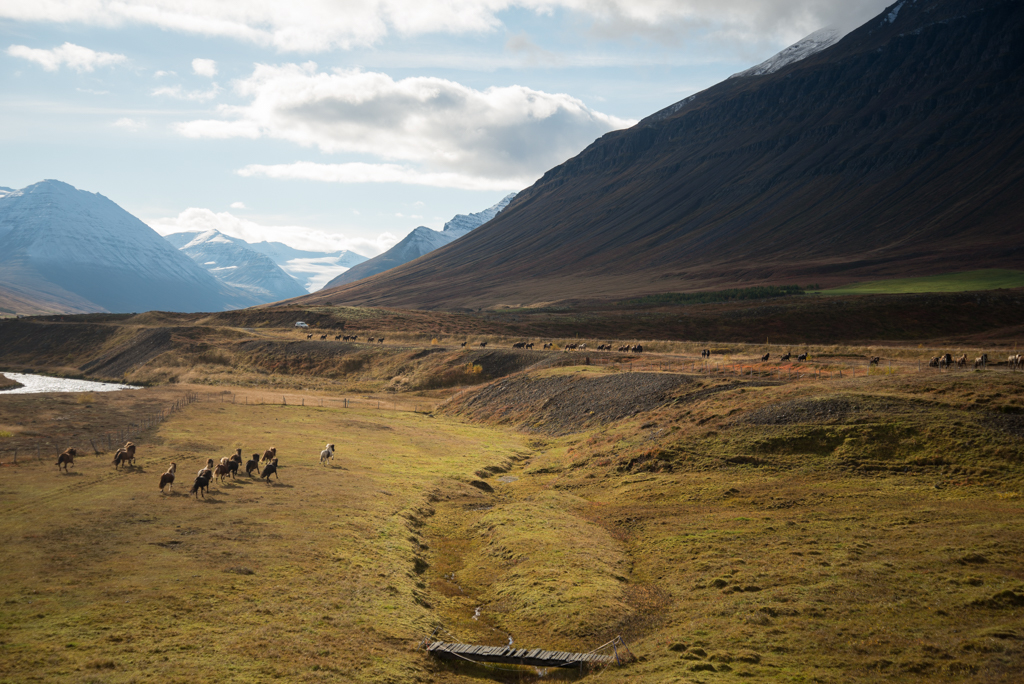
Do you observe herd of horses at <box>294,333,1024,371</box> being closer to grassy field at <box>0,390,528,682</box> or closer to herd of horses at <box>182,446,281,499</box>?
grassy field at <box>0,390,528,682</box>

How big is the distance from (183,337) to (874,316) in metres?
127

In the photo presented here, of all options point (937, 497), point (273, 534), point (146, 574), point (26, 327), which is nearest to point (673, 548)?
point (937, 497)

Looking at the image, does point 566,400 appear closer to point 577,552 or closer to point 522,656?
point 577,552

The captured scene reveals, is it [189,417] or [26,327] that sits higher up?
[26,327]

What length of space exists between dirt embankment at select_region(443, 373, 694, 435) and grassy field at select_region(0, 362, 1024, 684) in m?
7.18

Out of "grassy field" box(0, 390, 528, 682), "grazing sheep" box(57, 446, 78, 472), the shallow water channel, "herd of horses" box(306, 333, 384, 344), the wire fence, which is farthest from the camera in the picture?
"herd of horses" box(306, 333, 384, 344)

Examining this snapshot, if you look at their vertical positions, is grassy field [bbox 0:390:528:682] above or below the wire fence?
below

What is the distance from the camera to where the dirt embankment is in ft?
185

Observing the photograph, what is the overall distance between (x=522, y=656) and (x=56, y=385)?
102 m

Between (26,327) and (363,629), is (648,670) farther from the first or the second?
(26,327)

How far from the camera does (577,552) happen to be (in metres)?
29.4

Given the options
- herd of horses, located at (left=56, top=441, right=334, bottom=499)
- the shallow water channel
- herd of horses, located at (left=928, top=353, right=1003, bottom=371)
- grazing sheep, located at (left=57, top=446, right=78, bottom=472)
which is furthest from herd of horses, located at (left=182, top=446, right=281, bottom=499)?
the shallow water channel

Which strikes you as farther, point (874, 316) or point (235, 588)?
point (874, 316)

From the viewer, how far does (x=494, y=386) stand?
76.0 metres
